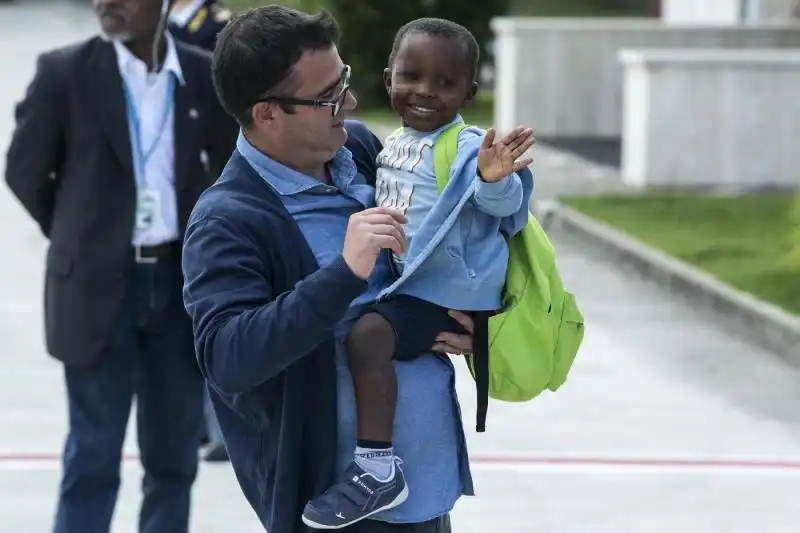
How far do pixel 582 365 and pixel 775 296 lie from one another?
155 centimetres

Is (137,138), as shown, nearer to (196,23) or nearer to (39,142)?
(39,142)

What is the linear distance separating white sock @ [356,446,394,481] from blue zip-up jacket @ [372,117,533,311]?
0.29 metres

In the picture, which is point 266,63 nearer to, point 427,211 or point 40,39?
point 427,211

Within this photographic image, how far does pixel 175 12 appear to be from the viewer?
681cm

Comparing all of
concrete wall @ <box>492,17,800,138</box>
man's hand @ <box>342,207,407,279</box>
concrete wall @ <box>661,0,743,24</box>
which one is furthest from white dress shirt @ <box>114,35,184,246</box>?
concrete wall @ <box>661,0,743,24</box>

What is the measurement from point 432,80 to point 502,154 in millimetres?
341

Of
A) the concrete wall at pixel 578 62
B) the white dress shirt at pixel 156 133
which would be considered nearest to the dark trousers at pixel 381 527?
the white dress shirt at pixel 156 133

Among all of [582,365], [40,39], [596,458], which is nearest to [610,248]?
[582,365]

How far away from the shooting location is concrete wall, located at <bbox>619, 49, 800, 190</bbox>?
47.0 ft

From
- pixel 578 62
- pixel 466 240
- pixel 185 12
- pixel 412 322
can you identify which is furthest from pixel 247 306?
pixel 578 62

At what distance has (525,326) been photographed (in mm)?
3186

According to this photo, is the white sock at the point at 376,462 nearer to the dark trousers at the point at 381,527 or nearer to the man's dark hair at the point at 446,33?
the dark trousers at the point at 381,527

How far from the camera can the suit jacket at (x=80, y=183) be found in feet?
15.8

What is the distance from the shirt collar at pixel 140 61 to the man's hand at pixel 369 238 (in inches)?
89.8
